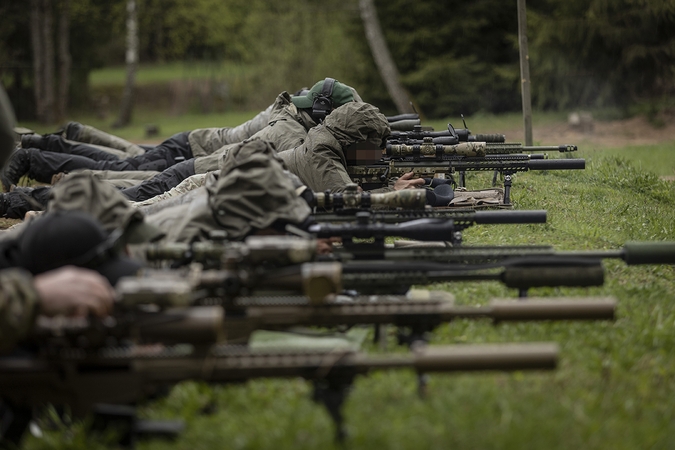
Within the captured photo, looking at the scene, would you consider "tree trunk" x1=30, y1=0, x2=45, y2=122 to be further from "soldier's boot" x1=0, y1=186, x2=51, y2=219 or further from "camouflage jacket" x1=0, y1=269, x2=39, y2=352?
"camouflage jacket" x1=0, y1=269, x2=39, y2=352

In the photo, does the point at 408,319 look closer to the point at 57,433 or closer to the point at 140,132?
the point at 57,433

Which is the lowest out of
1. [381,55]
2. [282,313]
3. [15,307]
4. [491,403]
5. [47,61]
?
[491,403]

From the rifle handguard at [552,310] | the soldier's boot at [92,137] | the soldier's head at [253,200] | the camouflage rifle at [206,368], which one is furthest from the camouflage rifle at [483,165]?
the camouflage rifle at [206,368]

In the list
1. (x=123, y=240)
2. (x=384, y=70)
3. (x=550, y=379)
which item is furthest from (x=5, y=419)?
(x=384, y=70)

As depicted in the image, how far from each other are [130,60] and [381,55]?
35.8ft

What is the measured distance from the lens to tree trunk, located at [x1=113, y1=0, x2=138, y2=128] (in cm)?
2767

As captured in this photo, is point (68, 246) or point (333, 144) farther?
point (333, 144)

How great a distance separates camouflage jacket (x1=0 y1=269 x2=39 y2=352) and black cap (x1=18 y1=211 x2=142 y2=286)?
45cm

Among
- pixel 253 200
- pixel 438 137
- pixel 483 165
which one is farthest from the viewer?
pixel 438 137

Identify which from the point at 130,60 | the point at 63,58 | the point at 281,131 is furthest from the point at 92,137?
the point at 63,58

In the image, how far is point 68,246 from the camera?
3.57m

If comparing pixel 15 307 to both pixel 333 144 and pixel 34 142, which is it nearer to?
pixel 333 144

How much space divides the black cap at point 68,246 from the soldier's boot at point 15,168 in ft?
18.7

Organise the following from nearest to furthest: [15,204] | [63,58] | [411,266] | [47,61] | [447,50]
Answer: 1. [411,266]
2. [15,204]
3. [447,50]
4. [47,61]
5. [63,58]
